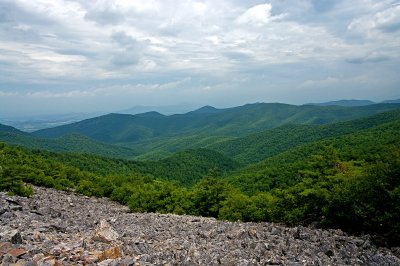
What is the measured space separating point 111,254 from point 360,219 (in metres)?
17.9

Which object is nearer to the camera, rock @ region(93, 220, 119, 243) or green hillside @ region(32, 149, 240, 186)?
rock @ region(93, 220, 119, 243)

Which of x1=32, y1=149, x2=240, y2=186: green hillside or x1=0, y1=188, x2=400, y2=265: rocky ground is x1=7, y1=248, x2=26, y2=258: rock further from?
x1=32, y1=149, x2=240, y2=186: green hillside

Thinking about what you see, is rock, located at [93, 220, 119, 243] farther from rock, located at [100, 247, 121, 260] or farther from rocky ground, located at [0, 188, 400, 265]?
rock, located at [100, 247, 121, 260]

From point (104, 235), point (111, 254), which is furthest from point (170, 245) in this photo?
point (111, 254)

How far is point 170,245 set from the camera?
20.0 metres

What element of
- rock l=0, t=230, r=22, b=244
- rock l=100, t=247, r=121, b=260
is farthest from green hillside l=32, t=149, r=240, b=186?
rock l=100, t=247, r=121, b=260

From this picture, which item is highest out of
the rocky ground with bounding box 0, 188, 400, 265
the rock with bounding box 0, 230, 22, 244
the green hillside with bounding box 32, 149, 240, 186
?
the rock with bounding box 0, 230, 22, 244

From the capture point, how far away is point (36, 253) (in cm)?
1519

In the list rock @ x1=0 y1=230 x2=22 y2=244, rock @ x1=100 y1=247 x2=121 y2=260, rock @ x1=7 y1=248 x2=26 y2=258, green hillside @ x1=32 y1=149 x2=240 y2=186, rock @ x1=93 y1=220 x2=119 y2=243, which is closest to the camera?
rock @ x1=7 y1=248 x2=26 y2=258

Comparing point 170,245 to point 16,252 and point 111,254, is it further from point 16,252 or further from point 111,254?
point 16,252

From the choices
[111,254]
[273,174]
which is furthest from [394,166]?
[273,174]

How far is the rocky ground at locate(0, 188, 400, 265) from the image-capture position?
1518 cm

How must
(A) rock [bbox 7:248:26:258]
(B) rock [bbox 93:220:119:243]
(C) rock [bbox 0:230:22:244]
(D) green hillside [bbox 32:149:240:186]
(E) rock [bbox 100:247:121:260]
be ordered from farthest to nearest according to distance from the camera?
(D) green hillside [bbox 32:149:240:186] < (B) rock [bbox 93:220:119:243] < (C) rock [bbox 0:230:22:244] < (E) rock [bbox 100:247:121:260] < (A) rock [bbox 7:248:26:258]

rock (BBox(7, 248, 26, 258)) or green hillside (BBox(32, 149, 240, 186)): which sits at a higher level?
rock (BBox(7, 248, 26, 258))
